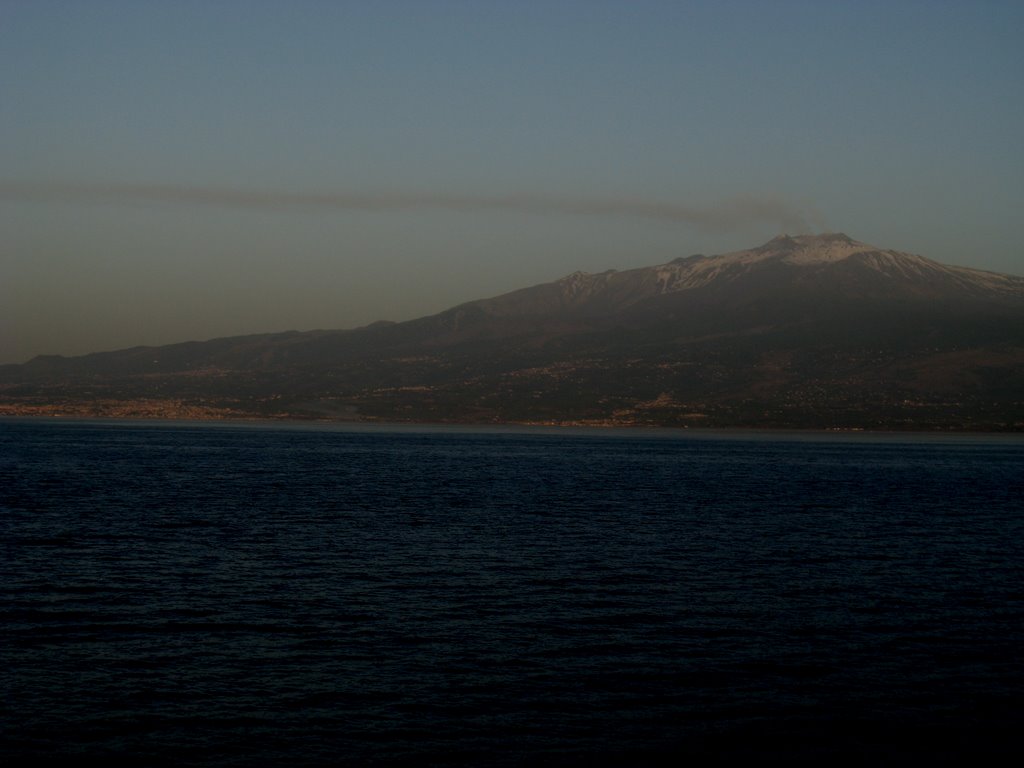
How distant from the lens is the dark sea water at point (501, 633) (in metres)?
22.1

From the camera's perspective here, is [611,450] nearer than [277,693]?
No

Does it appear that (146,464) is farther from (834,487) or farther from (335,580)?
(335,580)

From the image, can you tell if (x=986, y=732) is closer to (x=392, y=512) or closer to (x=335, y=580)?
(x=335, y=580)

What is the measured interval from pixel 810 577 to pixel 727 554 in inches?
249

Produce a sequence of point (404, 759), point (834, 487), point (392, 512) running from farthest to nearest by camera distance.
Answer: point (834, 487)
point (392, 512)
point (404, 759)

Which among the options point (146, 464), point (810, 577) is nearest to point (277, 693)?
point (810, 577)

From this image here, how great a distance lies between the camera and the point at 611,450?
6481 inches

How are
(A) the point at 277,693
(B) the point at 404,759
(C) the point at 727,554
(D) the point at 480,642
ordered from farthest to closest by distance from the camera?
(C) the point at 727,554 → (D) the point at 480,642 → (A) the point at 277,693 → (B) the point at 404,759

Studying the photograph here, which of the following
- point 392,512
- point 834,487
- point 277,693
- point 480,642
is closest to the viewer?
point 277,693

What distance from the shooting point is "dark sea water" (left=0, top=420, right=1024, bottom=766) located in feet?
72.6

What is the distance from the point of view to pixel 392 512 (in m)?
63.1

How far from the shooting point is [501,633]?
101 feet

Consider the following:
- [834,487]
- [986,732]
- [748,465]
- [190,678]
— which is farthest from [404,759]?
[748,465]

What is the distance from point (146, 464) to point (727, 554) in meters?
75.5
